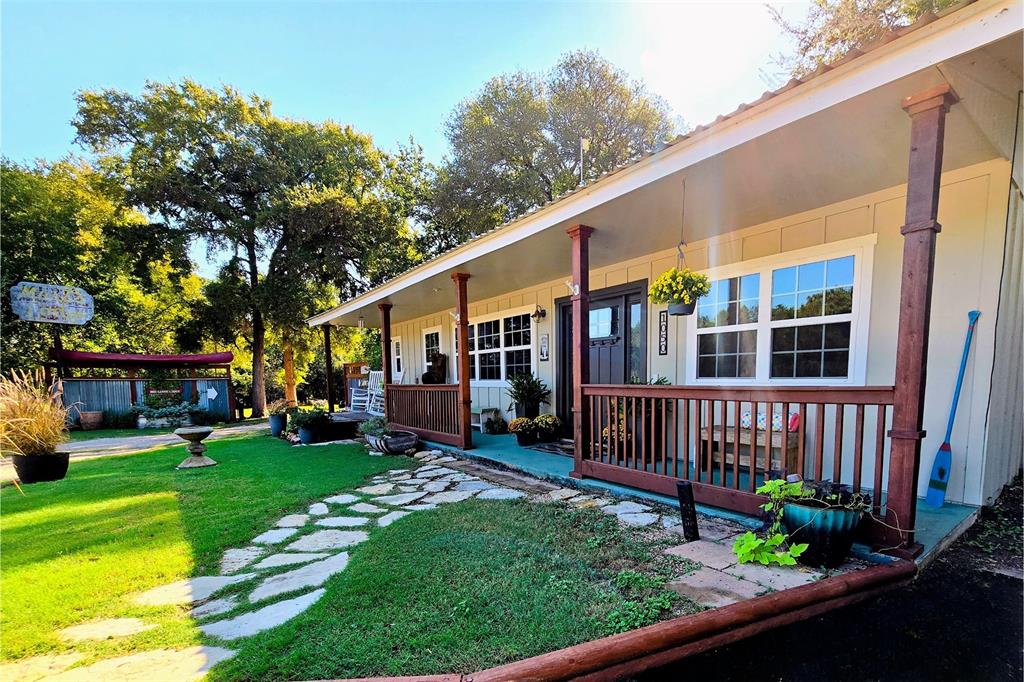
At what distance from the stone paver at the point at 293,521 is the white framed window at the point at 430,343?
5.82m

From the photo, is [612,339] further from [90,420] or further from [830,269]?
[90,420]

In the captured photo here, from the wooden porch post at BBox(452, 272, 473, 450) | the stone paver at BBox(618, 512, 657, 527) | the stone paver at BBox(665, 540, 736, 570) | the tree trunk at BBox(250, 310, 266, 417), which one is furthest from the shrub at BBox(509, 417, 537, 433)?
the tree trunk at BBox(250, 310, 266, 417)

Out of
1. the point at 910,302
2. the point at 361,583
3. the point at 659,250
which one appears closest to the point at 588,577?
the point at 361,583

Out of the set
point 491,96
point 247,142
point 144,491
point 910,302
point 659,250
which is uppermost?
point 491,96

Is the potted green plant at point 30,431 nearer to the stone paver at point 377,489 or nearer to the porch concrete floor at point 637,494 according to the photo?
the stone paver at point 377,489

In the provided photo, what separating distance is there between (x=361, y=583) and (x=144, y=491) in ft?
Answer: 12.5

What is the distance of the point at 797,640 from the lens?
1.76m

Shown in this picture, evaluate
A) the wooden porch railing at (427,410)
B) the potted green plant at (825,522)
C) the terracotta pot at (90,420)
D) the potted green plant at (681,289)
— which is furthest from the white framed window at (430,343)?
the terracotta pot at (90,420)

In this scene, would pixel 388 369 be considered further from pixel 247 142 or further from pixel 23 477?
pixel 247 142

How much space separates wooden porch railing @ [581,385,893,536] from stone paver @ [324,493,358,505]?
7.17 feet

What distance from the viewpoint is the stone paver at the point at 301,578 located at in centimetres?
217

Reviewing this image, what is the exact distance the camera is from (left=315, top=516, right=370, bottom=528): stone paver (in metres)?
3.16

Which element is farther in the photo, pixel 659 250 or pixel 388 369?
pixel 388 369

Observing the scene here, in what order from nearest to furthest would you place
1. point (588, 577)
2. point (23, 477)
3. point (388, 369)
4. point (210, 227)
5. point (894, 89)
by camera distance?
point (894, 89) → point (588, 577) → point (23, 477) → point (388, 369) → point (210, 227)
